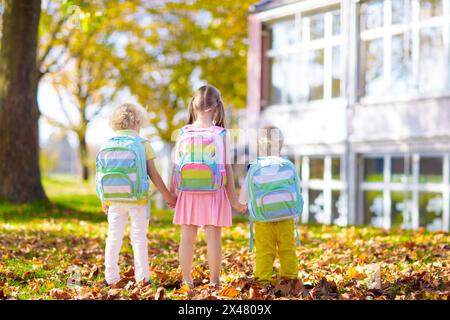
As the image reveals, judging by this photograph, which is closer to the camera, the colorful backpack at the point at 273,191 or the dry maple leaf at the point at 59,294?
the dry maple leaf at the point at 59,294

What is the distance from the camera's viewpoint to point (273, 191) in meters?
5.79

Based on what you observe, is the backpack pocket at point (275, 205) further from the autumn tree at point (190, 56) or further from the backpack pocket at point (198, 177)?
the autumn tree at point (190, 56)

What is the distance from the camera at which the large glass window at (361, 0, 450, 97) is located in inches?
588

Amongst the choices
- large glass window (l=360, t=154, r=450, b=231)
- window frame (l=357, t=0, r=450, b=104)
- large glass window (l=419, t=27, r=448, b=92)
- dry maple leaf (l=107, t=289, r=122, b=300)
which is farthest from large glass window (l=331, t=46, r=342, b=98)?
dry maple leaf (l=107, t=289, r=122, b=300)

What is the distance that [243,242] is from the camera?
9.70m

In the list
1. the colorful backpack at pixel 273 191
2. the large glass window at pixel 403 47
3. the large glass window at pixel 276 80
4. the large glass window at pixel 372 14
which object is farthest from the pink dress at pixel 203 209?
the large glass window at pixel 276 80

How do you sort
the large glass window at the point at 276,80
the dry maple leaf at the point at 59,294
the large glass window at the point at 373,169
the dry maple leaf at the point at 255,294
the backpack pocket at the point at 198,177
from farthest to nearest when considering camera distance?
1. the large glass window at the point at 276,80
2. the large glass window at the point at 373,169
3. the backpack pocket at the point at 198,177
4. the dry maple leaf at the point at 59,294
5. the dry maple leaf at the point at 255,294

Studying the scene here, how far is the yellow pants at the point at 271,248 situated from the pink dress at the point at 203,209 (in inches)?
13.5

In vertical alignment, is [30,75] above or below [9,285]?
above

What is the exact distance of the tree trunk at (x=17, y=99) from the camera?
42.6 ft

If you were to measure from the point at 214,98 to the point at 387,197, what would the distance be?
430 inches

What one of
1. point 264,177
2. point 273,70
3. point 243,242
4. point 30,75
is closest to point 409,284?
point 264,177

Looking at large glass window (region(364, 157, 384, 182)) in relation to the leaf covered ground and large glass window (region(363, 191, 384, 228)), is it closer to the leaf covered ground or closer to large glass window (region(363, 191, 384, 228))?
large glass window (region(363, 191, 384, 228))
